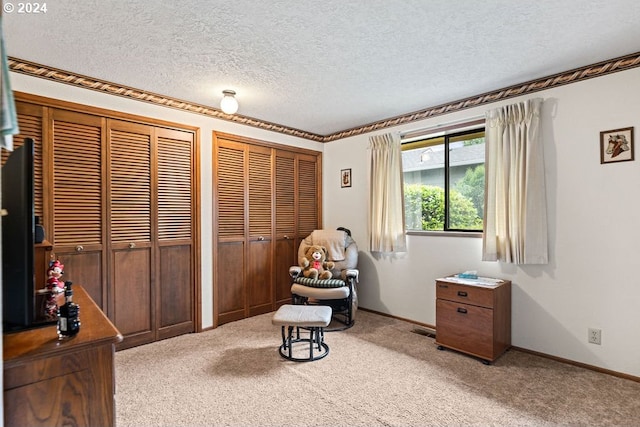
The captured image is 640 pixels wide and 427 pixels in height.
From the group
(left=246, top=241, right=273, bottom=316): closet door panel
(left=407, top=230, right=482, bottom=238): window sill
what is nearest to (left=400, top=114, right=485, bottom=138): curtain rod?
(left=407, top=230, right=482, bottom=238): window sill

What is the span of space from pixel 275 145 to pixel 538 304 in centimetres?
341

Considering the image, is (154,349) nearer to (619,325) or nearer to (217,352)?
(217,352)

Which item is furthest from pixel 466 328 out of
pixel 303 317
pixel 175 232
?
pixel 175 232

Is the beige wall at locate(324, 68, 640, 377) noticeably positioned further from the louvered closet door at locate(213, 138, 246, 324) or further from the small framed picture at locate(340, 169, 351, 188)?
the louvered closet door at locate(213, 138, 246, 324)

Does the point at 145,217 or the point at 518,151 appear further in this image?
the point at 145,217

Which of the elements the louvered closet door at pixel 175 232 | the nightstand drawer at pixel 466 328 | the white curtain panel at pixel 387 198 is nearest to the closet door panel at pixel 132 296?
the louvered closet door at pixel 175 232

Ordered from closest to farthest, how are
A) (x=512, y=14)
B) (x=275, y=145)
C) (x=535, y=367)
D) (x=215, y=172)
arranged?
(x=512, y=14) < (x=535, y=367) < (x=215, y=172) < (x=275, y=145)

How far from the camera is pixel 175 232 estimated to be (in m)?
3.40

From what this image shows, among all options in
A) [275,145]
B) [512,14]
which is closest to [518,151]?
[512,14]

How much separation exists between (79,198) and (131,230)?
0.50 metres

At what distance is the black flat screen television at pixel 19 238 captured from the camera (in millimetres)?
1171

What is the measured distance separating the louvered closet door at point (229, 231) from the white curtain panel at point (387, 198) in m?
1.67

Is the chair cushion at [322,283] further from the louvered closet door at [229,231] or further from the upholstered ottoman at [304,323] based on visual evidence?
the louvered closet door at [229,231]

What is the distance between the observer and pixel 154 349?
3.04 m
